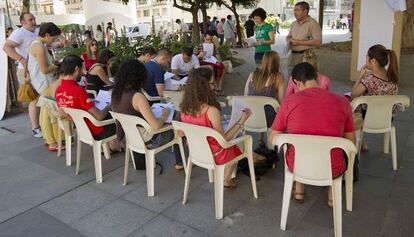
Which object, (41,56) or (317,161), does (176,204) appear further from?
(41,56)

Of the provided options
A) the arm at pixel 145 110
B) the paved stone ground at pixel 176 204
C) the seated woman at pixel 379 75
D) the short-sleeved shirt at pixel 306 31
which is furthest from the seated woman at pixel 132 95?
the short-sleeved shirt at pixel 306 31

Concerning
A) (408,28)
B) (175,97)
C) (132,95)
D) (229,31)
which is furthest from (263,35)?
(229,31)

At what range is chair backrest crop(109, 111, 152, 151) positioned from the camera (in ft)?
10.2

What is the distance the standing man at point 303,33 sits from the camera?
16.1 feet

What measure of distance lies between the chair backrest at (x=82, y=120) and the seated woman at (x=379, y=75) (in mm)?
2603

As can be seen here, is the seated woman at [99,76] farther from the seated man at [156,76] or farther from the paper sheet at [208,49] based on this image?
the paper sheet at [208,49]

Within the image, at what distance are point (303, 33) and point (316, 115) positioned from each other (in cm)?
293

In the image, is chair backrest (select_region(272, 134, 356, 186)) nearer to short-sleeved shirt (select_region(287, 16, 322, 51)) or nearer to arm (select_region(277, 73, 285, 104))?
arm (select_region(277, 73, 285, 104))

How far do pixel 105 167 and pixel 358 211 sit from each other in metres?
2.55

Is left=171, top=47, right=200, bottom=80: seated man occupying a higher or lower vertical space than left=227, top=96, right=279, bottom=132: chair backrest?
higher

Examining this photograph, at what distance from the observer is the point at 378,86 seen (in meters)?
3.38

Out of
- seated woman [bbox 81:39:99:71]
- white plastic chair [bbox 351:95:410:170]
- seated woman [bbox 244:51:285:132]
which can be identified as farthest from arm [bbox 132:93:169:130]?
seated woman [bbox 81:39:99:71]

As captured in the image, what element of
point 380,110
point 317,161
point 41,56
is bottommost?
Result: point 317,161

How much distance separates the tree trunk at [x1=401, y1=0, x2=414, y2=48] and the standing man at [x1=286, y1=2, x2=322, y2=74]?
4.72m
